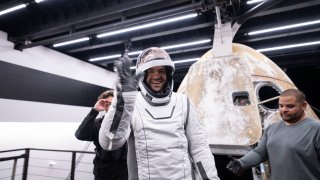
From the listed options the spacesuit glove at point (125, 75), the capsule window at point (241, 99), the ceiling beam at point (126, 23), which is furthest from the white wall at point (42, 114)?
the spacesuit glove at point (125, 75)

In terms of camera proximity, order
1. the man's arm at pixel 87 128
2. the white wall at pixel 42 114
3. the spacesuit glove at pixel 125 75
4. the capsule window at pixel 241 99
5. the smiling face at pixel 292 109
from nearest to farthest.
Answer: the spacesuit glove at pixel 125 75, the smiling face at pixel 292 109, the man's arm at pixel 87 128, the capsule window at pixel 241 99, the white wall at pixel 42 114

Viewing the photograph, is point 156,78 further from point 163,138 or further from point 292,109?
point 292,109

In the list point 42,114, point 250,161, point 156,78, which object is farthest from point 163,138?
point 42,114

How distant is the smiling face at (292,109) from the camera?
201 cm

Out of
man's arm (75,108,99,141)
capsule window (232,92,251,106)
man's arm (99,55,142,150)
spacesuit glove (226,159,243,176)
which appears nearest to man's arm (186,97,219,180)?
man's arm (99,55,142,150)

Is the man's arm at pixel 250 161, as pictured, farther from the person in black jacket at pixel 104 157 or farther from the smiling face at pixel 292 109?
the person in black jacket at pixel 104 157

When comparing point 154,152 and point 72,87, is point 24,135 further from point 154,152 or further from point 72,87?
point 154,152

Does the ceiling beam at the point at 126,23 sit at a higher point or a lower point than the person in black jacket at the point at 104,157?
higher

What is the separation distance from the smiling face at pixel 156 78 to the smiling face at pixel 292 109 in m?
1.23

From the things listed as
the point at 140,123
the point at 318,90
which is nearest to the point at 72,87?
the point at 140,123

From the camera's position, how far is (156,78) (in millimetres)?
1472

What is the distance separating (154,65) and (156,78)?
0.09 metres

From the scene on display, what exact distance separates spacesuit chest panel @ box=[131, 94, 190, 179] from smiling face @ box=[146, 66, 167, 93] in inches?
4.9

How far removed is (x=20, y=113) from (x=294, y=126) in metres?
7.38
